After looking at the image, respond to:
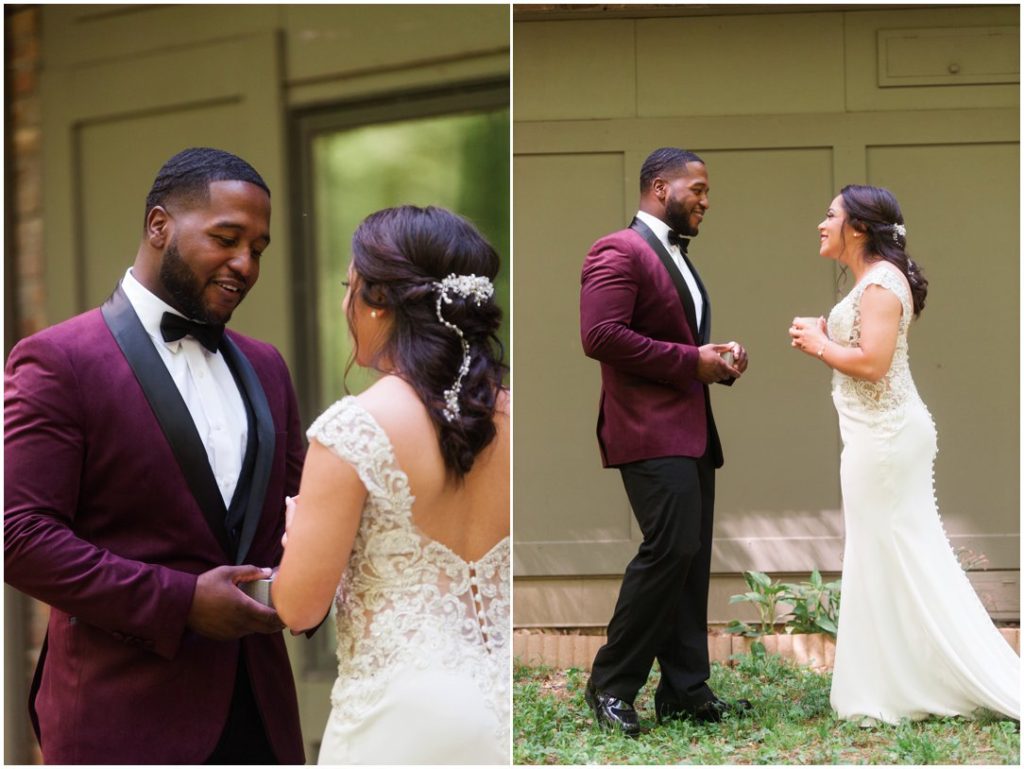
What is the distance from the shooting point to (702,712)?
3.48m

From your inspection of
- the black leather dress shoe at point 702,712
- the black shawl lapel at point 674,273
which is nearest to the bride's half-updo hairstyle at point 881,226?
the black shawl lapel at point 674,273

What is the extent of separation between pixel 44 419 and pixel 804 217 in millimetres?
→ 2498

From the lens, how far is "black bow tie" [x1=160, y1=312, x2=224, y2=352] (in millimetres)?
2531

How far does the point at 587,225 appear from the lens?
12.6 feet

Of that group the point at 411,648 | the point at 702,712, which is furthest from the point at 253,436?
the point at 702,712

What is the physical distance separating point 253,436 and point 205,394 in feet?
0.43

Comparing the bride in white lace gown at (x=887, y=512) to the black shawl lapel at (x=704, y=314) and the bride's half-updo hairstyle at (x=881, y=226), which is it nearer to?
the bride's half-updo hairstyle at (x=881, y=226)

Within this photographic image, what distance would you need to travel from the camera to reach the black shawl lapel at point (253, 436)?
2533 millimetres

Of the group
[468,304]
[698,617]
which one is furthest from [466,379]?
[698,617]

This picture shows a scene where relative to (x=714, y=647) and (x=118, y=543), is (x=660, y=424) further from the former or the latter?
(x=118, y=543)

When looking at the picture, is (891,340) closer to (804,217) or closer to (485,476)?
(804,217)

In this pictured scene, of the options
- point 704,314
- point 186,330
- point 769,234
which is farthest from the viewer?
point 769,234

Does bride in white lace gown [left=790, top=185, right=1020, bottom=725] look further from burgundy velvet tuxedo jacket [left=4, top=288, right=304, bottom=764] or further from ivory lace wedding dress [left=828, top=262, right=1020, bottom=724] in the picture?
burgundy velvet tuxedo jacket [left=4, top=288, right=304, bottom=764]

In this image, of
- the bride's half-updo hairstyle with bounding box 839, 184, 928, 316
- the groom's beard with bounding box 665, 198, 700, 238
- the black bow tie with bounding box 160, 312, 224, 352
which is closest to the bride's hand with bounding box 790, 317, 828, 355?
the bride's half-updo hairstyle with bounding box 839, 184, 928, 316
